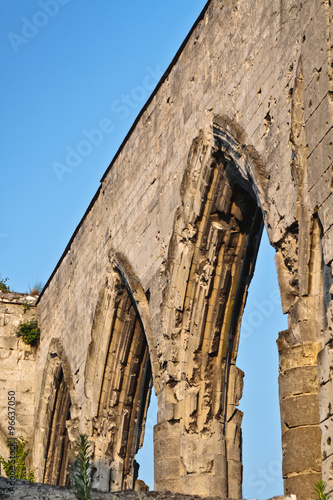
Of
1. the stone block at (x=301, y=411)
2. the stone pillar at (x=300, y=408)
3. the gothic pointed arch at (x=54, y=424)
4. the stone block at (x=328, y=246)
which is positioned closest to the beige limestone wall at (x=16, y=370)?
the gothic pointed arch at (x=54, y=424)

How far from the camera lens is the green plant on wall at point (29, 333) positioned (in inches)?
587

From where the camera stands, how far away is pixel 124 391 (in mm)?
10992

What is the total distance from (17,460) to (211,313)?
6.81 metres

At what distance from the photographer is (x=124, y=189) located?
11016 mm

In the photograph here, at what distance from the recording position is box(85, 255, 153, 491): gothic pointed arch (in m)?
10.9

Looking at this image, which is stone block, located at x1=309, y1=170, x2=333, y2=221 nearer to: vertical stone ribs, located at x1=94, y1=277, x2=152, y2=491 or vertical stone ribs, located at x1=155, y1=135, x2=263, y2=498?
vertical stone ribs, located at x1=155, y1=135, x2=263, y2=498

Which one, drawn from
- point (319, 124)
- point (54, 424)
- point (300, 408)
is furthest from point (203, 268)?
point (54, 424)

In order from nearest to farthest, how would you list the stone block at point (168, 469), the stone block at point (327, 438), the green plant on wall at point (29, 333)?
the stone block at point (327, 438) < the stone block at point (168, 469) < the green plant on wall at point (29, 333)

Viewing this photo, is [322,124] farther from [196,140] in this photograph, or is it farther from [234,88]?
[196,140]

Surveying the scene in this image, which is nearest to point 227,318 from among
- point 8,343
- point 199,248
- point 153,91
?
point 199,248

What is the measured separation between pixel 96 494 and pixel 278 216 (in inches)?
144

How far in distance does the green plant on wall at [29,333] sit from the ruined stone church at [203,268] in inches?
13.6

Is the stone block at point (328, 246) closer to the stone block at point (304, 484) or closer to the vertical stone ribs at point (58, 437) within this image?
the stone block at point (304, 484)

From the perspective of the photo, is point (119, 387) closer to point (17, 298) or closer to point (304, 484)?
point (17, 298)
